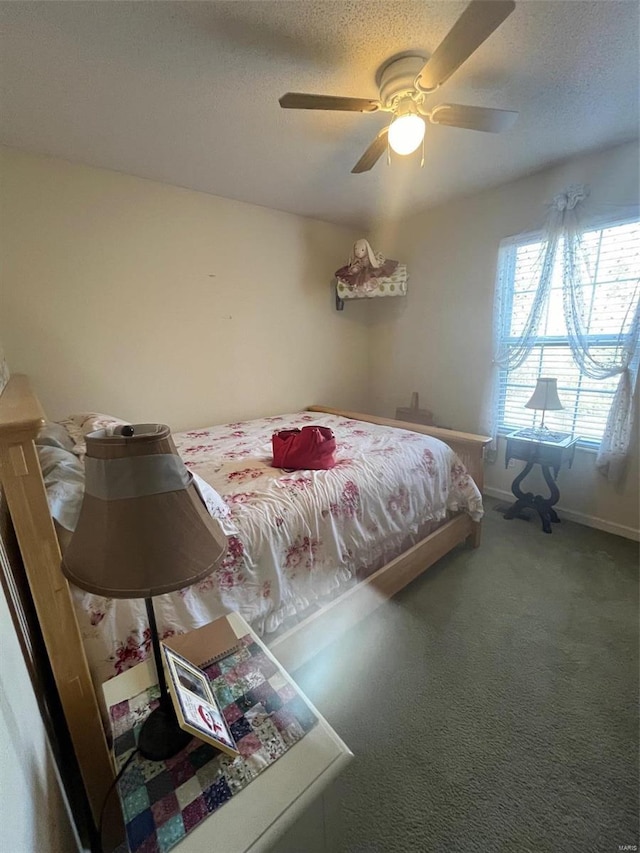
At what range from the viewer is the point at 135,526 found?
61 cm

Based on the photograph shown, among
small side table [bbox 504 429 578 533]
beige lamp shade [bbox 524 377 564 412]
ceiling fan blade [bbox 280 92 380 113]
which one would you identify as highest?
ceiling fan blade [bbox 280 92 380 113]

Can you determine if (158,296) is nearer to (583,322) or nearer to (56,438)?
(56,438)

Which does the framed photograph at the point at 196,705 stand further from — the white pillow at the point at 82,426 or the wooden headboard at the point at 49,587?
the white pillow at the point at 82,426

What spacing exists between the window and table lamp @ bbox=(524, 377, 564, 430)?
25 cm

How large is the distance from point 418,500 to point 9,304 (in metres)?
2.49

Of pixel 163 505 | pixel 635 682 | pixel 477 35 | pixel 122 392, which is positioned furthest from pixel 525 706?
pixel 122 392

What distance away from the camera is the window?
2.22m

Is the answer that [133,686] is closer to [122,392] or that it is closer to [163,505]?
[163,505]

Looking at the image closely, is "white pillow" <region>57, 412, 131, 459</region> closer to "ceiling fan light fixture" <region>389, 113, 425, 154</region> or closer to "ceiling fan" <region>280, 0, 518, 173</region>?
"ceiling fan" <region>280, 0, 518, 173</region>

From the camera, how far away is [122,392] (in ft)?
8.01

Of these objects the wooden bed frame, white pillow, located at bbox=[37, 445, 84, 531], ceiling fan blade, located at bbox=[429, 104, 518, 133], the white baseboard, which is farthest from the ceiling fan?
the white baseboard

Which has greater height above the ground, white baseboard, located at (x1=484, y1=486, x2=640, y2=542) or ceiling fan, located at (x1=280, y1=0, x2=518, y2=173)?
ceiling fan, located at (x1=280, y1=0, x2=518, y2=173)

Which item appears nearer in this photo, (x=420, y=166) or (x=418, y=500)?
(x=418, y=500)

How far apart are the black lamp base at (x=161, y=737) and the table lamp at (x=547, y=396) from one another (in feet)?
8.35
